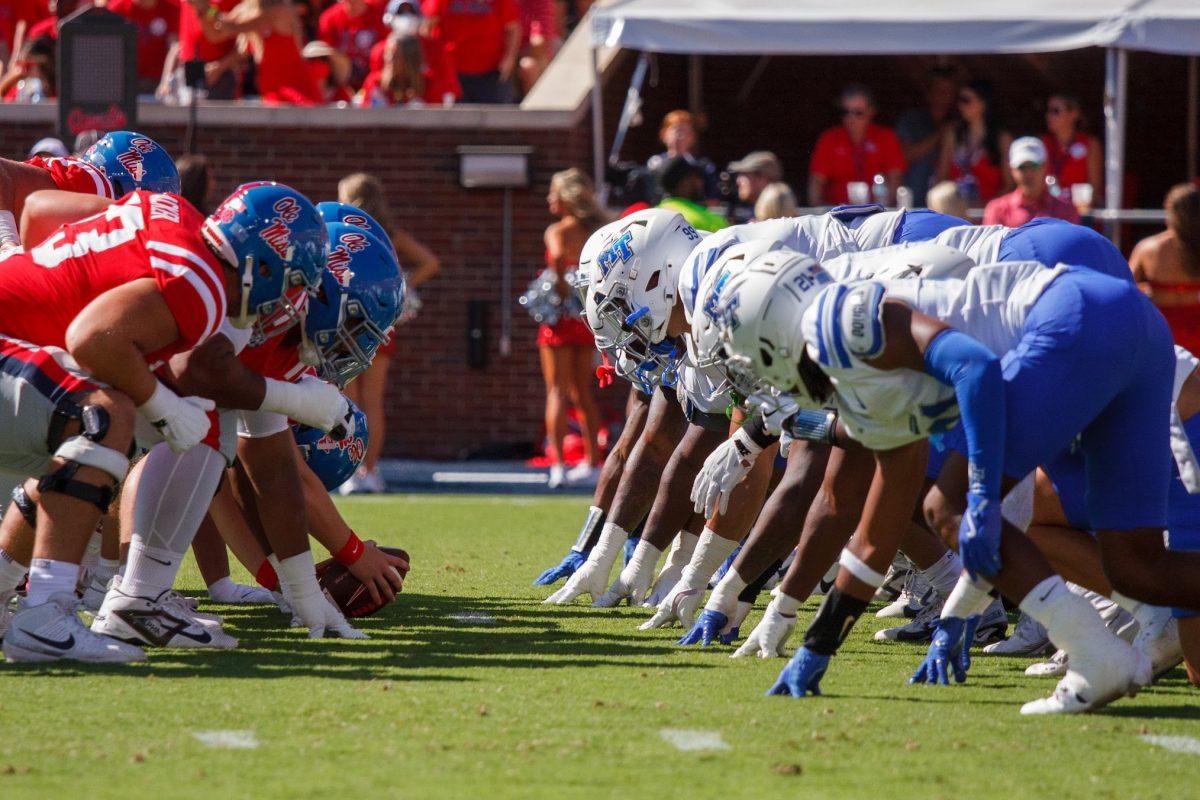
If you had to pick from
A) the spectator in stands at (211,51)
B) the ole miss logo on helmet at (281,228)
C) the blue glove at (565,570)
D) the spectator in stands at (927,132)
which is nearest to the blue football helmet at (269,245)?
the ole miss logo on helmet at (281,228)

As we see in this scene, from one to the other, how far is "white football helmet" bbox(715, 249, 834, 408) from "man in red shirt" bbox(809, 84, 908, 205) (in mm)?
9315

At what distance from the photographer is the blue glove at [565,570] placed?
812 cm

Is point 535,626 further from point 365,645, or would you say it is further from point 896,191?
point 896,191

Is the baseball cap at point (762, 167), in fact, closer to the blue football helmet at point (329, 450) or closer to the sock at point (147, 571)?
the blue football helmet at point (329, 450)

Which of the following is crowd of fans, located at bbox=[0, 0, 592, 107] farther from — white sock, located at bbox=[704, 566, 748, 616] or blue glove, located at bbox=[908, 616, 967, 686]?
blue glove, located at bbox=[908, 616, 967, 686]

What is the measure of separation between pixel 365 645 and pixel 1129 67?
1284 cm

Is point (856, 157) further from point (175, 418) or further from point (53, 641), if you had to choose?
point (53, 641)

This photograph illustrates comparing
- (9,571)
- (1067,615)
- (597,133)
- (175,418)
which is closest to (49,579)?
(9,571)

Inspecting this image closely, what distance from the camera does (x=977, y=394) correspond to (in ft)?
15.8

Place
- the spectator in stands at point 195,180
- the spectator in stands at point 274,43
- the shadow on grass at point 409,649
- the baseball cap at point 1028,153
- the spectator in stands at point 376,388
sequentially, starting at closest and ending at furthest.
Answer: the shadow on grass at point 409,649 < the spectator in stands at point 195,180 < the baseball cap at point 1028,153 < the spectator in stands at point 376,388 < the spectator in stands at point 274,43

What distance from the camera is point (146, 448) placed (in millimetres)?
6137

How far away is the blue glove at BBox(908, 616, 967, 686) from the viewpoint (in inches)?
223

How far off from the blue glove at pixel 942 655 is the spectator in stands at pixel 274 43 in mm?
10343

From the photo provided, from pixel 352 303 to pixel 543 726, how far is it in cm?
223
